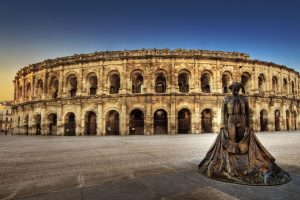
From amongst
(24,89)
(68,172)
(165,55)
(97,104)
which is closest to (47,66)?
(24,89)

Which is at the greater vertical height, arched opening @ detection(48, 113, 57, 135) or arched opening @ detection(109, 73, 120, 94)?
arched opening @ detection(109, 73, 120, 94)

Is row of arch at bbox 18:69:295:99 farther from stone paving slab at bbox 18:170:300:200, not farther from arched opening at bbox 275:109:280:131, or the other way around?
stone paving slab at bbox 18:170:300:200

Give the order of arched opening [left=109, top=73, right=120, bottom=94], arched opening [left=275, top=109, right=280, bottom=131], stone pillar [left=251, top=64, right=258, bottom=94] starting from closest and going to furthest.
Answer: stone pillar [left=251, top=64, right=258, bottom=94] < arched opening [left=109, top=73, right=120, bottom=94] < arched opening [left=275, top=109, right=280, bottom=131]

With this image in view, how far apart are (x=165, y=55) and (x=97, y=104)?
359 inches

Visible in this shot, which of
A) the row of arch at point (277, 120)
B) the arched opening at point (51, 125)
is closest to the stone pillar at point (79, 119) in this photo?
the arched opening at point (51, 125)

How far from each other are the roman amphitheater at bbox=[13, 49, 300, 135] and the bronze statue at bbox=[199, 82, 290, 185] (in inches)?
581

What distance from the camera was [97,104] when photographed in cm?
1977

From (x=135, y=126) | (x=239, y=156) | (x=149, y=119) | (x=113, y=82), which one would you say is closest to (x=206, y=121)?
(x=149, y=119)

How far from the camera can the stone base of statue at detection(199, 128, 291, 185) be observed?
323 centimetres

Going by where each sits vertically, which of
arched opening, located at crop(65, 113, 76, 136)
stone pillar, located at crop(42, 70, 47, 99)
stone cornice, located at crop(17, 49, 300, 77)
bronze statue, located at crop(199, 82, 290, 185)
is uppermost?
stone cornice, located at crop(17, 49, 300, 77)

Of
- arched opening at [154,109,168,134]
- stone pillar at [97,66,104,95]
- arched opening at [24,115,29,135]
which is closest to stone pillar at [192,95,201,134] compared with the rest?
arched opening at [154,109,168,134]

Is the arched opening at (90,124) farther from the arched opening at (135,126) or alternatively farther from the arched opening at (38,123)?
the arched opening at (38,123)

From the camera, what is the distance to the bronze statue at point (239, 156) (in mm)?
3268

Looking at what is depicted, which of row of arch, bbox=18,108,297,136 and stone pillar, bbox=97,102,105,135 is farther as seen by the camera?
row of arch, bbox=18,108,297,136
